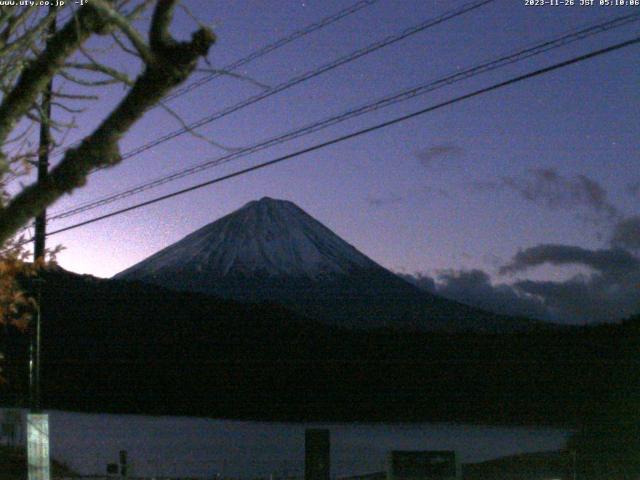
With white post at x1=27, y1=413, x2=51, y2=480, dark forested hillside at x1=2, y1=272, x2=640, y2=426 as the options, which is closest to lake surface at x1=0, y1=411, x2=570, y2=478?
dark forested hillside at x1=2, y1=272, x2=640, y2=426

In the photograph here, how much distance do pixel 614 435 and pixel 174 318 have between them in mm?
54969

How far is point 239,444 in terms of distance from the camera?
4147 centimetres

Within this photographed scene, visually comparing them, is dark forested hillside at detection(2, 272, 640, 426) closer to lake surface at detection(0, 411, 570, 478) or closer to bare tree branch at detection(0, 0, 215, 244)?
lake surface at detection(0, 411, 570, 478)

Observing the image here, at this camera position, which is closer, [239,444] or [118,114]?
[118,114]

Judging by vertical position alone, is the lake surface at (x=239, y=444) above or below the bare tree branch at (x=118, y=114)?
below

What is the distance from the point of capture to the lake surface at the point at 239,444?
32938 millimetres

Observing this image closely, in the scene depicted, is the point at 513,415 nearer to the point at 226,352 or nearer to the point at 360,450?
the point at 360,450

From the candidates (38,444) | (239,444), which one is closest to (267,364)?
(239,444)

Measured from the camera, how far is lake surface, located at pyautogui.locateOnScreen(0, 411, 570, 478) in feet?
108

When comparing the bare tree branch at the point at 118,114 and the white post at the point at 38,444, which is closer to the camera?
the bare tree branch at the point at 118,114

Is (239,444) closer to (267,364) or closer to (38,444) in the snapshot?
(38,444)

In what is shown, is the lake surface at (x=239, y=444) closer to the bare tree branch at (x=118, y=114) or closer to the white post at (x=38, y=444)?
Answer: the white post at (x=38, y=444)

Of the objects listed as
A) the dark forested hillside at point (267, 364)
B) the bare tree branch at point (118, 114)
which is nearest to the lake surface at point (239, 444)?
the dark forested hillside at point (267, 364)

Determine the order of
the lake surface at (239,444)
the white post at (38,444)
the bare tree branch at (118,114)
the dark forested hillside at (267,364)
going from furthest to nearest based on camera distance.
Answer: the dark forested hillside at (267,364) < the lake surface at (239,444) < the white post at (38,444) < the bare tree branch at (118,114)
